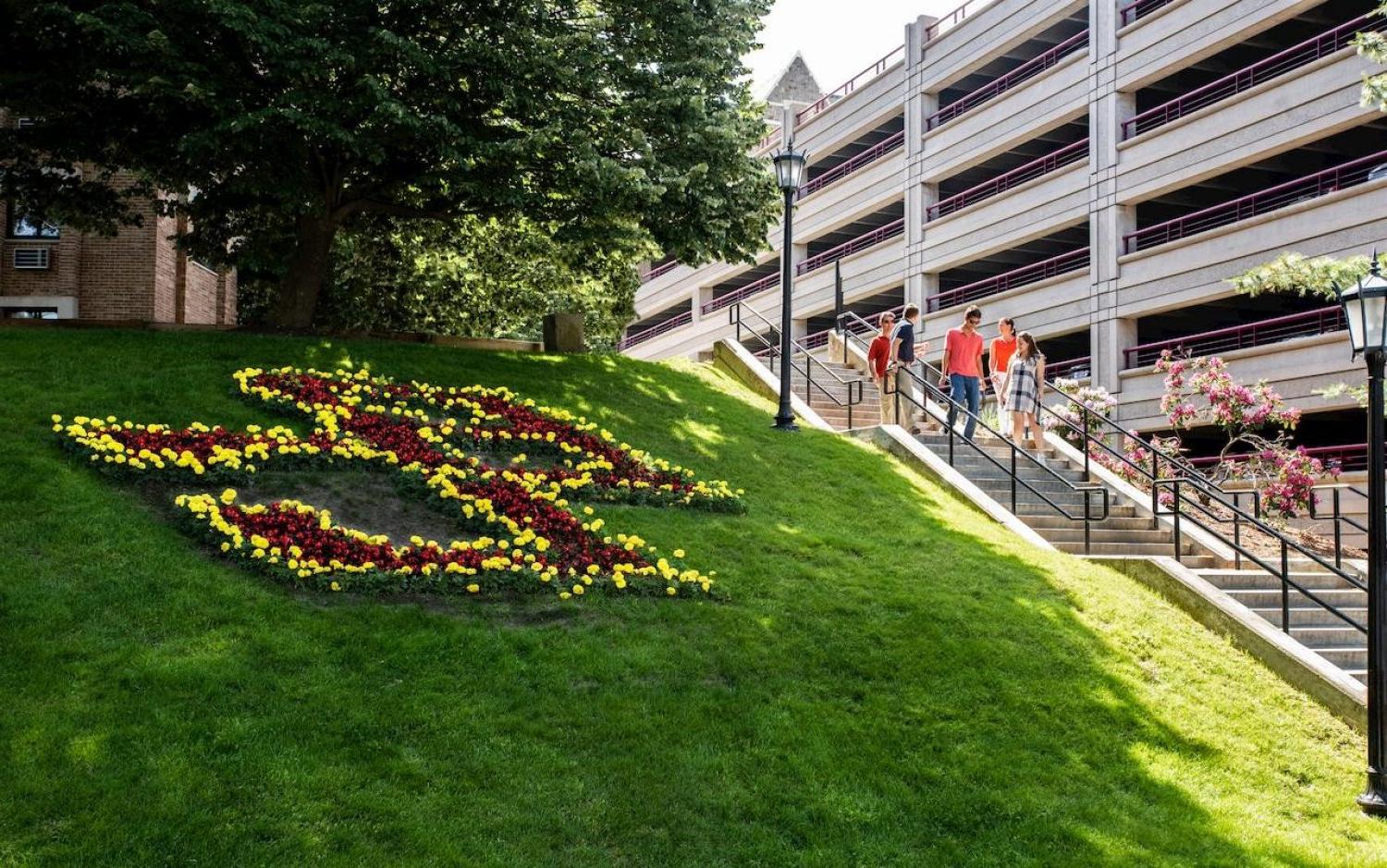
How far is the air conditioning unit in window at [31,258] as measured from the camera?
86.1ft

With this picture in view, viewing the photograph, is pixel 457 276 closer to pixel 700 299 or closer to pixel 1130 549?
pixel 1130 549

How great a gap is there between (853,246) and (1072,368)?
14421 millimetres

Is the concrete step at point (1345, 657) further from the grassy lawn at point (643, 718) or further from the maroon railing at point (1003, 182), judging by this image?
the maroon railing at point (1003, 182)

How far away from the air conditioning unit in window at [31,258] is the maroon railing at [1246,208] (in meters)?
25.4

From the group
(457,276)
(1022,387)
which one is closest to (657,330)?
(457,276)

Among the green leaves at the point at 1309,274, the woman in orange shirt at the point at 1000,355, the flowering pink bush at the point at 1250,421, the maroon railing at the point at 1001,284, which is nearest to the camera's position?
the green leaves at the point at 1309,274

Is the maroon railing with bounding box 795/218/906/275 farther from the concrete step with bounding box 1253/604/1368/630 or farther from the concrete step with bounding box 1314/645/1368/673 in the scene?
the concrete step with bounding box 1314/645/1368/673

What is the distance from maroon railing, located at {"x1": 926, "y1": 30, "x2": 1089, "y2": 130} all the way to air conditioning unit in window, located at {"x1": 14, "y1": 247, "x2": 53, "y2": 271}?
25489mm

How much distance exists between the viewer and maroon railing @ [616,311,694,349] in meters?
62.4

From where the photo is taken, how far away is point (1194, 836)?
7.58 meters

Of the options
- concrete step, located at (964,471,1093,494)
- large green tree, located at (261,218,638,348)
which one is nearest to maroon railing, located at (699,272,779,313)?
large green tree, located at (261,218,638,348)

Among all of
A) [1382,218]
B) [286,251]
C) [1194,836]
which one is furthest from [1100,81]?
[1194,836]

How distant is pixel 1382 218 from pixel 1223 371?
4.69 m

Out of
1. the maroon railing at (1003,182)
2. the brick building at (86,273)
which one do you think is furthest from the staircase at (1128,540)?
the maroon railing at (1003,182)
